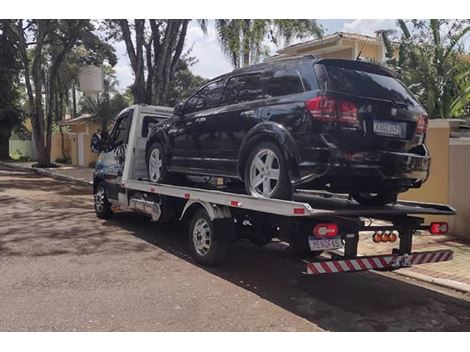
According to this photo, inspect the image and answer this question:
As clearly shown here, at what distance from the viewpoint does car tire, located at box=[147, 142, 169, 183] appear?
8125 millimetres

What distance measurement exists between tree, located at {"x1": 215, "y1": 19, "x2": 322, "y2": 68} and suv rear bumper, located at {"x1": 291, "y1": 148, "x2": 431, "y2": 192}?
11629 millimetres

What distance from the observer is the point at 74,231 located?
9109 millimetres

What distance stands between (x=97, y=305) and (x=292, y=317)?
195 centimetres

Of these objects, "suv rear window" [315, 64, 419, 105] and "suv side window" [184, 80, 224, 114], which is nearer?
"suv rear window" [315, 64, 419, 105]

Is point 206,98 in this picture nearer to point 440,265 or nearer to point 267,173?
point 267,173

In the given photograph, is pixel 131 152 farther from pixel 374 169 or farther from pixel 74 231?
pixel 374 169

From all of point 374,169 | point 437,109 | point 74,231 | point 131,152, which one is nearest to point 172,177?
point 131,152

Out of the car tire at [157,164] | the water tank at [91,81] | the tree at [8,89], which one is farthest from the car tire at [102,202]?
the tree at [8,89]

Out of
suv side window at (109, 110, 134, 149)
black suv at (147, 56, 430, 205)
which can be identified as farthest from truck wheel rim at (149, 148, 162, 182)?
black suv at (147, 56, 430, 205)

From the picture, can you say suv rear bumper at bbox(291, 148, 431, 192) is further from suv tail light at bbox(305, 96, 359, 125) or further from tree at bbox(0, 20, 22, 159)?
tree at bbox(0, 20, 22, 159)

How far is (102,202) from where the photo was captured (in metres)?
10.4

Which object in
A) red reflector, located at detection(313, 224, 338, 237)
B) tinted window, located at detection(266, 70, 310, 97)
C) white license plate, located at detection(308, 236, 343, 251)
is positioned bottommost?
white license plate, located at detection(308, 236, 343, 251)

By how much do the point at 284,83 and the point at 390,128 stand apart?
1.31 metres

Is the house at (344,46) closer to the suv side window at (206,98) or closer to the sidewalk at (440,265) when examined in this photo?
the sidewalk at (440,265)
